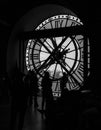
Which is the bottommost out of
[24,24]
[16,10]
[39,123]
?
[39,123]

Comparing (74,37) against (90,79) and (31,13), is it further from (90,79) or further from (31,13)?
(90,79)

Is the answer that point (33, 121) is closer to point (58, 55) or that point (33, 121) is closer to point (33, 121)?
point (33, 121)

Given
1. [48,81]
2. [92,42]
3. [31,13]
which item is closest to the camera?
[48,81]

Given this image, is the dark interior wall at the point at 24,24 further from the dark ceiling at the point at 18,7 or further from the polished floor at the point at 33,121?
the polished floor at the point at 33,121

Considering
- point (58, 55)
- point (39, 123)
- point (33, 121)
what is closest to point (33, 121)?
point (33, 121)

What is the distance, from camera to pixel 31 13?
8609 millimetres

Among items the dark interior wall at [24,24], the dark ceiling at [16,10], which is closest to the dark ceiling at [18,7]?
the dark ceiling at [16,10]

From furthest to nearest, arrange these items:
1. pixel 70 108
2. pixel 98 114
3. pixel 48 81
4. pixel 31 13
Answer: pixel 31 13 → pixel 48 81 → pixel 70 108 → pixel 98 114

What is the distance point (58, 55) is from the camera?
9.00 m

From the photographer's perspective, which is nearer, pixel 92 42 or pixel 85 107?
pixel 85 107

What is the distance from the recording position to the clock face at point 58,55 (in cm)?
877

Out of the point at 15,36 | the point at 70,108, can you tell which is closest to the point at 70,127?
the point at 70,108

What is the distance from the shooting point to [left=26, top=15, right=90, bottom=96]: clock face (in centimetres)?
877

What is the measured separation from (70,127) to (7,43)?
5.23m
